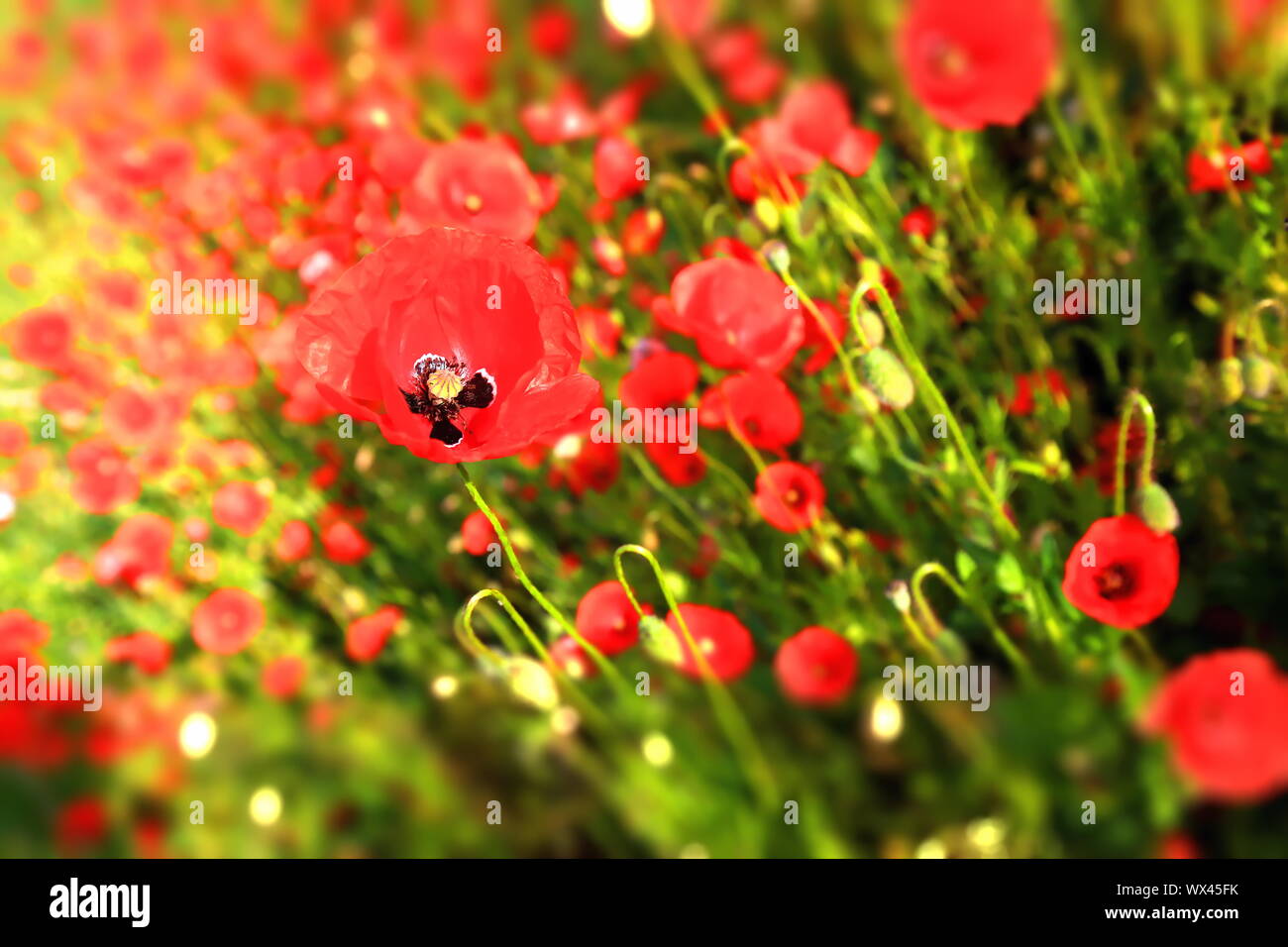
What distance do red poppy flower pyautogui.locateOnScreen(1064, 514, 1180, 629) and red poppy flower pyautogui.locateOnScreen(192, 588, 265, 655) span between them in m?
1.09

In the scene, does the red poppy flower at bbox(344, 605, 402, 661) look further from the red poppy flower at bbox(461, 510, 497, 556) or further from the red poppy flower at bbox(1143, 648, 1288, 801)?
the red poppy flower at bbox(1143, 648, 1288, 801)

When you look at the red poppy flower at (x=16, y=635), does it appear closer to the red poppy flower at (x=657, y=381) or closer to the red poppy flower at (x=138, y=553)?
the red poppy flower at (x=138, y=553)

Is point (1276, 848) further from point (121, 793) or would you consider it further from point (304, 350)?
point (121, 793)

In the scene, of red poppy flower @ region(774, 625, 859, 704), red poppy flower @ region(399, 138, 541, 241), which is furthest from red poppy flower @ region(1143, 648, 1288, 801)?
red poppy flower @ region(399, 138, 541, 241)

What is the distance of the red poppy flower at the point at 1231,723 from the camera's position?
69 centimetres

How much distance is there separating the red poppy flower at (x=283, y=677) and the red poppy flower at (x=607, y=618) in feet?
2.14

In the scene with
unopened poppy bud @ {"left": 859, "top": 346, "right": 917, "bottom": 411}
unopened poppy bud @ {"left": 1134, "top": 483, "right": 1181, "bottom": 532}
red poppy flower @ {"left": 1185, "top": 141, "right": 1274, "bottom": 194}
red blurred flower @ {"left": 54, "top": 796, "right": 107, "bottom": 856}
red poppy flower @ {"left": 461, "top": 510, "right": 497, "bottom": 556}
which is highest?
red poppy flower @ {"left": 1185, "top": 141, "right": 1274, "bottom": 194}

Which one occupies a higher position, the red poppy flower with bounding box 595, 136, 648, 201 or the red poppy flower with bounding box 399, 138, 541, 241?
the red poppy flower with bounding box 595, 136, 648, 201

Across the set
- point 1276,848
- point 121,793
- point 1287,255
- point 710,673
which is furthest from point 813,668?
point 121,793

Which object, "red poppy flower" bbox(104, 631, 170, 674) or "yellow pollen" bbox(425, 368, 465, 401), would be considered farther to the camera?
"red poppy flower" bbox(104, 631, 170, 674)

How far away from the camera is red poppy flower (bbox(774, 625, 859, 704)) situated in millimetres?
1008

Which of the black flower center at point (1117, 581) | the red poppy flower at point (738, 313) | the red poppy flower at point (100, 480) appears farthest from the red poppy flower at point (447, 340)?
the red poppy flower at point (100, 480)

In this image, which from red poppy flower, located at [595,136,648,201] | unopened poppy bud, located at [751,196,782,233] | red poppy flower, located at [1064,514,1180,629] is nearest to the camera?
red poppy flower, located at [1064,514,1180,629]

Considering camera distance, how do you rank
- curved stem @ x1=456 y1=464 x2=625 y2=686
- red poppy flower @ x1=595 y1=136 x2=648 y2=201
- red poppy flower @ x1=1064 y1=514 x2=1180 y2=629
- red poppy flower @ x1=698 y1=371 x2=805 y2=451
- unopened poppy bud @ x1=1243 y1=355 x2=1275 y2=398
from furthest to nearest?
red poppy flower @ x1=595 y1=136 x2=648 y2=201 < red poppy flower @ x1=698 y1=371 x2=805 y2=451 < unopened poppy bud @ x1=1243 y1=355 x2=1275 y2=398 < red poppy flower @ x1=1064 y1=514 x2=1180 y2=629 < curved stem @ x1=456 y1=464 x2=625 y2=686
